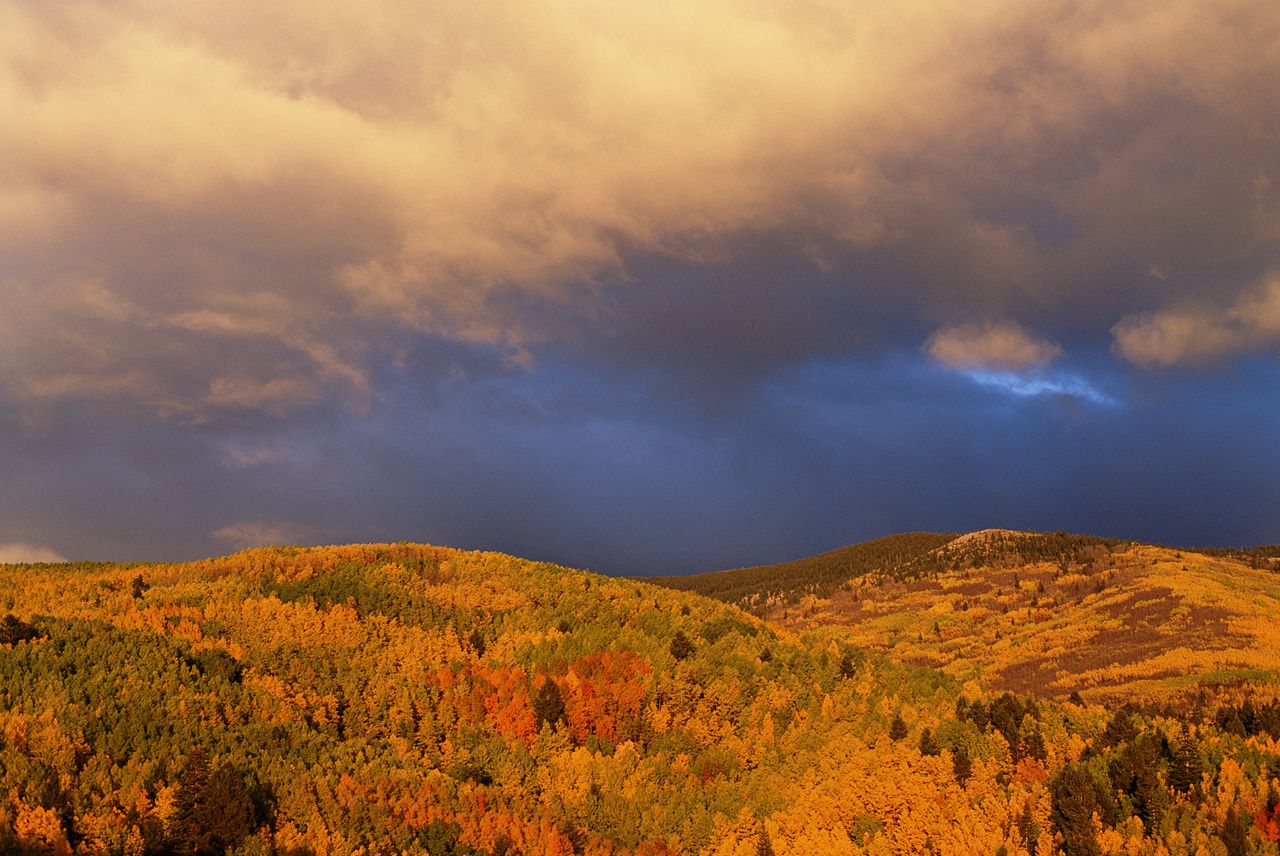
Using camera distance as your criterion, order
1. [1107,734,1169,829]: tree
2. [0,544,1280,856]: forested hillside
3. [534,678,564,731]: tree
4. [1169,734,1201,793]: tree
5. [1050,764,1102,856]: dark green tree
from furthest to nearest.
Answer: [534,678,564,731]: tree < [1169,734,1201,793]: tree < [1107,734,1169,829]: tree < [1050,764,1102,856]: dark green tree < [0,544,1280,856]: forested hillside

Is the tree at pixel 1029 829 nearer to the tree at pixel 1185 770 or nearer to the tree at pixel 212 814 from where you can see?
the tree at pixel 1185 770

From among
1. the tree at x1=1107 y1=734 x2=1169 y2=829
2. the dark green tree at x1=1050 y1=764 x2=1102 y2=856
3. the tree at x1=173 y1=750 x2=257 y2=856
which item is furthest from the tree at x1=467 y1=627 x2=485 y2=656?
the tree at x1=1107 y1=734 x2=1169 y2=829

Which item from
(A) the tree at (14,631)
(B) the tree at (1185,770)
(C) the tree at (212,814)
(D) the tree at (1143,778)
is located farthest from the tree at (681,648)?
(A) the tree at (14,631)

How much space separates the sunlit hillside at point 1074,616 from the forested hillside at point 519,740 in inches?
414

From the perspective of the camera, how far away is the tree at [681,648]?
62.4ft

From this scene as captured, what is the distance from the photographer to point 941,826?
13.8 metres

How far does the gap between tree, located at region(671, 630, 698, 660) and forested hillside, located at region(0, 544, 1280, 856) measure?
8cm

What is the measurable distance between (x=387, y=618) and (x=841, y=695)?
35.5 feet

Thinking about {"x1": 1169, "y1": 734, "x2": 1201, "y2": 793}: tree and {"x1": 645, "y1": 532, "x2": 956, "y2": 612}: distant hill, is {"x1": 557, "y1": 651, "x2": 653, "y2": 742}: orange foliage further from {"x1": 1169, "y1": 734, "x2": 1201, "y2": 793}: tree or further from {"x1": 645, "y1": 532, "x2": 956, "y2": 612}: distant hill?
{"x1": 645, "y1": 532, "x2": 956, "y2": 612}: distant hill

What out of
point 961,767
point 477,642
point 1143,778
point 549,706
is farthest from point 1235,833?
point 477,642

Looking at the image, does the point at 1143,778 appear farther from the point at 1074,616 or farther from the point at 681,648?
the point at 1074,616

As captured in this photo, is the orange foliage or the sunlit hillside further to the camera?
the sunlit hillside

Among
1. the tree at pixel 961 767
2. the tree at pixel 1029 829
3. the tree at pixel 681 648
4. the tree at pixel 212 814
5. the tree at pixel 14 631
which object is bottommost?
the tree at pixel 1029 829

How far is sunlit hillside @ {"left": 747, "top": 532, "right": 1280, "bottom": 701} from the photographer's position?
30609mm
